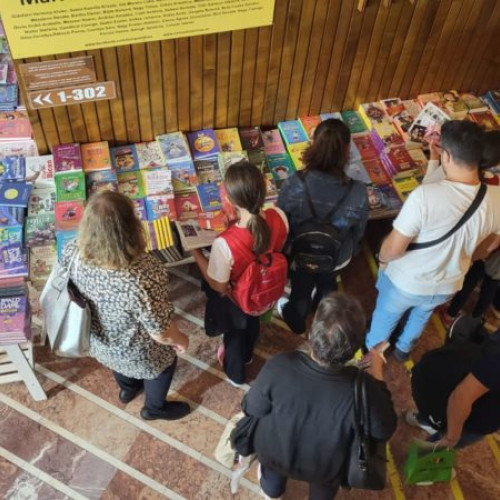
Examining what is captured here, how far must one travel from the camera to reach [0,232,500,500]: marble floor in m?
3.35

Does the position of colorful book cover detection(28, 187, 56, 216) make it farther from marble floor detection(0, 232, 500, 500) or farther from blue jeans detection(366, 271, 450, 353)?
blue jeans detection(366, 271, 450, 353)

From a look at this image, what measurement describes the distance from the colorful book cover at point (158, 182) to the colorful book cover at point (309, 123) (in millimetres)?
1114

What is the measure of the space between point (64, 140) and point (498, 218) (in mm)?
2780

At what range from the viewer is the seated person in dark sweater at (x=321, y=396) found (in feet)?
6.90

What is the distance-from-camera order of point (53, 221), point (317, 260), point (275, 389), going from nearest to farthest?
point (275, 389) → point (317, 260) → point (53, 221)

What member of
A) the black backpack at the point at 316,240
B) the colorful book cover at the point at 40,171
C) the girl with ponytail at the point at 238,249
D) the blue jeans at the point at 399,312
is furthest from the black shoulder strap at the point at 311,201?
the colorful book cover at the point at 40,171

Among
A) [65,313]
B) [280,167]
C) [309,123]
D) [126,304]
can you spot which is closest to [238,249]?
[126,304]

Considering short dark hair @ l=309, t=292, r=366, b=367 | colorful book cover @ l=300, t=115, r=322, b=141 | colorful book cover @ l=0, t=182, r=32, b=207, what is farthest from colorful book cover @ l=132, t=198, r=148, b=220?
short dark hair @ l=309, t=292, r=366, b=367

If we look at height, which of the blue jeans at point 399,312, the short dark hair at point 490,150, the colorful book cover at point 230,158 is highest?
the short dark hair at point 490,150

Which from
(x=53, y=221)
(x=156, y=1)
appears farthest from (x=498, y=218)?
(x=53, y=221)

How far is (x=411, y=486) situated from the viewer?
136 inches

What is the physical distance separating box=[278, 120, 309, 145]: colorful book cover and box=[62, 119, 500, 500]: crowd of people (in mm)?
983

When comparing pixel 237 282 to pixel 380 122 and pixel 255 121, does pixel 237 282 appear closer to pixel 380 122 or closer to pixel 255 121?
pixel 255 121

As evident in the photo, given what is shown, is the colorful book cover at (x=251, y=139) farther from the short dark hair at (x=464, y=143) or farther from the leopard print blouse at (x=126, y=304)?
the leopard print blouse at (x=126, y=304)
